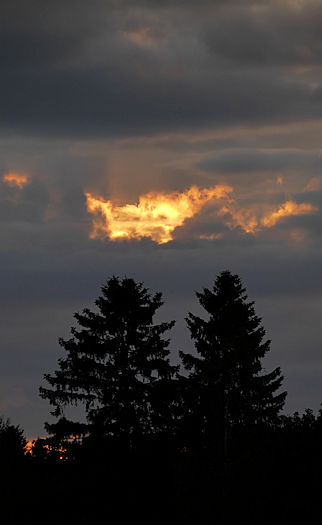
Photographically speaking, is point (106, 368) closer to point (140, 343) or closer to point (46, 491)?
point (140, 343)

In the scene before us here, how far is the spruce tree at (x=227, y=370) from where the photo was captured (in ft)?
174

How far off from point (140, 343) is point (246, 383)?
749cm

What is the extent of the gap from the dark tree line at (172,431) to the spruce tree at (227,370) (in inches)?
3.0

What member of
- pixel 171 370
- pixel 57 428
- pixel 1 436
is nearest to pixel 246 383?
pixel 171 370

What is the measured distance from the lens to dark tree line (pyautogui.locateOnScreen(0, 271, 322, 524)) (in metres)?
48.2

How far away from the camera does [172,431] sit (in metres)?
57.4

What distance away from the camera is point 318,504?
48.8m

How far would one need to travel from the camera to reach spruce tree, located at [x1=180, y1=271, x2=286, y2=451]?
53125 millimetres

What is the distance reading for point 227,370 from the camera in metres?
52.8

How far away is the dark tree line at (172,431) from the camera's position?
158ft

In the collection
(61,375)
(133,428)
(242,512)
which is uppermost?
(61,375)

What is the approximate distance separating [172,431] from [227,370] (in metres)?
7.28

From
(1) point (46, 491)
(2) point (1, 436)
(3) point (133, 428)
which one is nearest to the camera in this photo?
(1) point (46, 491)

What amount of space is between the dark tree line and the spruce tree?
0.08m
